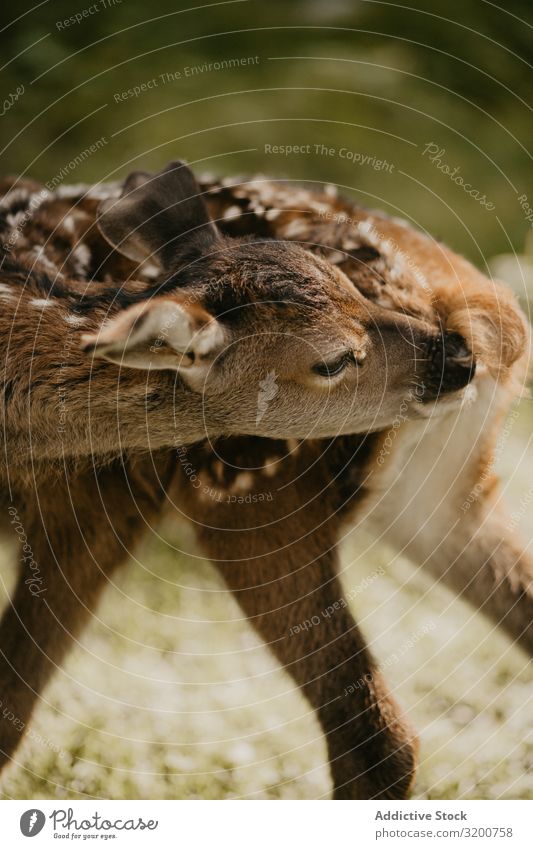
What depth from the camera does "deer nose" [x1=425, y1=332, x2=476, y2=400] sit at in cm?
194

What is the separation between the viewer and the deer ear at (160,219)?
6.12 ft

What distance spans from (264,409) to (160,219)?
1.60 ft

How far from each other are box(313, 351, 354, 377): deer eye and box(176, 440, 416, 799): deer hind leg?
279 mm

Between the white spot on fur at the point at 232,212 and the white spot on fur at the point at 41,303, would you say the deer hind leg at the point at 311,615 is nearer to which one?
the white spot on fur at the point at 41,303

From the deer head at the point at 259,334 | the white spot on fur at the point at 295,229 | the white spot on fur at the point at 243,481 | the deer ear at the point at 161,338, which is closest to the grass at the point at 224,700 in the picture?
the white spot on fur at the point at 243,481

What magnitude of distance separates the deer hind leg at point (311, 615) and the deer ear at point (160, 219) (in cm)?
51

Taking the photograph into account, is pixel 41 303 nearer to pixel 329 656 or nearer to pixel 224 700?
pixel 329 656

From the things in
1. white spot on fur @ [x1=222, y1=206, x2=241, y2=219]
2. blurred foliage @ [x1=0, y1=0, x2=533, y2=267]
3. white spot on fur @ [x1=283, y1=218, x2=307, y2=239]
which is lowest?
white spot on fur @ [x1=283, y1=218, x2=307, y2=239]

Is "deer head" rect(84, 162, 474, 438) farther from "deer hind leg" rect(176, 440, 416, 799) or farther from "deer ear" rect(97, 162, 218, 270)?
"deer hind leg" rect(176, 440, 416, 799)

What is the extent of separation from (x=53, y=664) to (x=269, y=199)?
1.33 meters

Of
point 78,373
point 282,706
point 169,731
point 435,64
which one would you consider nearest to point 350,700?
point 282,706
